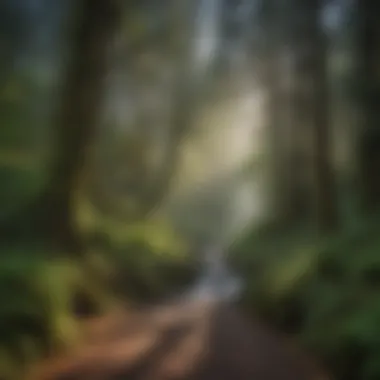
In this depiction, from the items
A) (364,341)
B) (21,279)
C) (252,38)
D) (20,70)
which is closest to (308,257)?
(364,341)

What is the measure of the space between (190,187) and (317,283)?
0.51 m

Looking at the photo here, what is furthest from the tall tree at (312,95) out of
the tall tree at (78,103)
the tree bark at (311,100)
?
the tall tree at (78,103)

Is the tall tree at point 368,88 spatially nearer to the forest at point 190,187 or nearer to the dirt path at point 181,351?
the forest at point 190,187

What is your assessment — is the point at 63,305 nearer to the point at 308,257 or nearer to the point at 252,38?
the point at 308,257

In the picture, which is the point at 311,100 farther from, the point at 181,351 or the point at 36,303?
the point at 36,303

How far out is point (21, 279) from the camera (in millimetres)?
2225

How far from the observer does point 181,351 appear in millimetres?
2254

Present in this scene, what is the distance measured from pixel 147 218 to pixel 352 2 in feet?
3.29

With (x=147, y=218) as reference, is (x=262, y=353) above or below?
below

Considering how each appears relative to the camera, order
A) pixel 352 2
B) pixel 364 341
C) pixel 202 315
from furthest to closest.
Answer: pixel 352 2
pixel 202 315
pixel 364 341

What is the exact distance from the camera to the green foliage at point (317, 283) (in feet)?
7.36

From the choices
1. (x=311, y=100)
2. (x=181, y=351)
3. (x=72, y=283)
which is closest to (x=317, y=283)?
(x=181, y=351)

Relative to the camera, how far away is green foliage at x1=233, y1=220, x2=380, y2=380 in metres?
2.24

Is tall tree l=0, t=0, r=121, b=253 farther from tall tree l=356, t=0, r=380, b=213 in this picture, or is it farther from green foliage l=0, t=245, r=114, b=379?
tall tree l=356, t=0, r=380, b=213
